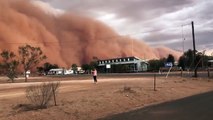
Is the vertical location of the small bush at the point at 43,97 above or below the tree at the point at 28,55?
below

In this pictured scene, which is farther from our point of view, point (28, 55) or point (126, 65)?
point (126, 65)

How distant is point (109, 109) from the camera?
20.7m

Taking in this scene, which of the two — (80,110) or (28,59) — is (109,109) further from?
(28,59)

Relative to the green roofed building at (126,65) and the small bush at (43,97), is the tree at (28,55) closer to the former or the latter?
the small bush at (43,97)

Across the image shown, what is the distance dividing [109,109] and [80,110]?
1.89 m

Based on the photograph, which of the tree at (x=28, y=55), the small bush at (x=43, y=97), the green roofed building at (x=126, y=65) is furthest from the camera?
the green roofed building at (x=126, y=65)

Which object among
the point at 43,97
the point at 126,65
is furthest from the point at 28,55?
the point at 126,65

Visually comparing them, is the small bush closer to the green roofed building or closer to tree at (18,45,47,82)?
tree at (18,45,47,82)

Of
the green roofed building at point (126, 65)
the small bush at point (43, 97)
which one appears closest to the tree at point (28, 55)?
the small bush at point (43, 97)

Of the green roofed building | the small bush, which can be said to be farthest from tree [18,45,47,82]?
the green roofed building

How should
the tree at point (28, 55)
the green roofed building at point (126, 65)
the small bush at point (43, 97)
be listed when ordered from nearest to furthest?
1. the small bush at point (43, 97)
2. the tree at point (28, 55)
3. the green roofed building at point (126, 65)

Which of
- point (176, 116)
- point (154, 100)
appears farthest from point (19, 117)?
point (154, 100)

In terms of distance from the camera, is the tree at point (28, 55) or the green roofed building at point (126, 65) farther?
the green roofed building at point (126, 65)

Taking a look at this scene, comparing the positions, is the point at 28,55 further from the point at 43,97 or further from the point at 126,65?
the point at 126,65
